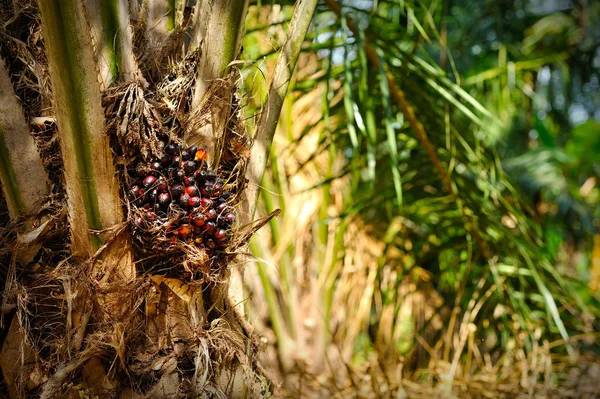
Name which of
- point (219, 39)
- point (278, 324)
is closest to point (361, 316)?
point (278, 324)

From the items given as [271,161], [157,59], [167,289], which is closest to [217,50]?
[157,59]

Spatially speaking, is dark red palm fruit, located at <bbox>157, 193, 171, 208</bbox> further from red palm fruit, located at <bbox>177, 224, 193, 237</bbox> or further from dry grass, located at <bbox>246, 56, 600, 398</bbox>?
dry grass, located at <bbox>246, 56, 600, 398</bbox>

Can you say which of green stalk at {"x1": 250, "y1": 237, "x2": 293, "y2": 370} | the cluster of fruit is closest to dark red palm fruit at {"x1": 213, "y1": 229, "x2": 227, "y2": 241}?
the cluster of fruit

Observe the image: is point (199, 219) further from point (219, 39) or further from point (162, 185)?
point (219, 39)

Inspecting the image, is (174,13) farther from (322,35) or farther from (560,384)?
(560,384)

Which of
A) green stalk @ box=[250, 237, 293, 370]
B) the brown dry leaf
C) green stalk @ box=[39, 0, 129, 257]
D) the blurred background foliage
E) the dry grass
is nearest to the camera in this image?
green stalk @ box=[39, 0, 129, 257]

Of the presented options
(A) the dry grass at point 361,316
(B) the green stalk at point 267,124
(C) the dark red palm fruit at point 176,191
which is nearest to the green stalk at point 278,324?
(A) the dry grass at point 361,316

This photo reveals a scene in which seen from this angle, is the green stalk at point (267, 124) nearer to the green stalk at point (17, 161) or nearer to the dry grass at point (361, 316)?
the green stalk at point (17, 161)
